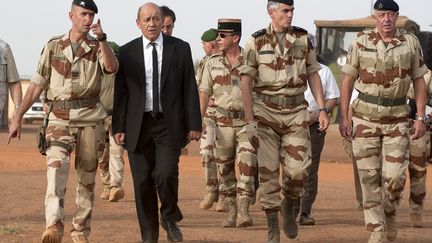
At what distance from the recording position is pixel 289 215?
464 inches

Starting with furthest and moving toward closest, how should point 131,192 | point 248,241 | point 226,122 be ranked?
1. point 131,192
2. point 226,122
3. point 248,241

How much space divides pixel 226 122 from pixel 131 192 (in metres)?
3.70

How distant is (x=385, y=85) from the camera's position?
11625 mm

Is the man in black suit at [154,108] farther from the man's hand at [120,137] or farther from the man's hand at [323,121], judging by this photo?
the man's hand at [323,121]

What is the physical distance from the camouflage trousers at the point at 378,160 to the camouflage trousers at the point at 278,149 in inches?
22.4

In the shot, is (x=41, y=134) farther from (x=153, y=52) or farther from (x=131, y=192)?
(x=131, y=192)

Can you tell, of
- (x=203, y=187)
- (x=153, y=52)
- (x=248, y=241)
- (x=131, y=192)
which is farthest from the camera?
(x=203, y=187)

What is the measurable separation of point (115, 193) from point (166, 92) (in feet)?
17.1

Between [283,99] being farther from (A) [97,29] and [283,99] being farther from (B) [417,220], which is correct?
(B) [417,220]

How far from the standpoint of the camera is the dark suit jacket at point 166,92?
11.1m

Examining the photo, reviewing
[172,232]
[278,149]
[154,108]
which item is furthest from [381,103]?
[172,232]

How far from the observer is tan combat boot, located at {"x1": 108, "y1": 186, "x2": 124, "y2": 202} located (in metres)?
16.2

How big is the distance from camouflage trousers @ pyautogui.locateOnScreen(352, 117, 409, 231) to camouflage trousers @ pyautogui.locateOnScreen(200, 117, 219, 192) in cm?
412

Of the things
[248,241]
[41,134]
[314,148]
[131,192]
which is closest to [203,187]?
[131,192]
